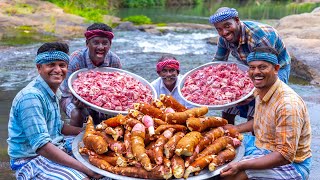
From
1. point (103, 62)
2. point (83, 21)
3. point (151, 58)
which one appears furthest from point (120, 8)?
point (103, 62)

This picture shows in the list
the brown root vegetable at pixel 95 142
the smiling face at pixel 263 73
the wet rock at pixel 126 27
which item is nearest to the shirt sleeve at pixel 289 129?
the smiling face at pixel 263 73

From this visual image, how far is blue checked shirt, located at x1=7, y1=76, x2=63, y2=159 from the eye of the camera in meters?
3.59

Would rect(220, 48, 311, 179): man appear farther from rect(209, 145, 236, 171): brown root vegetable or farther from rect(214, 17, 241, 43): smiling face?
rect(214, 17, 241, 43): smiling face

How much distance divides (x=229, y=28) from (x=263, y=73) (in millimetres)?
1289

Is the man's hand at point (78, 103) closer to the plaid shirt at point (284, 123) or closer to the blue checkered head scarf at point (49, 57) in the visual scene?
the blue checkered head scarf at point (49, 57)

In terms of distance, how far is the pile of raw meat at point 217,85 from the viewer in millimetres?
4773

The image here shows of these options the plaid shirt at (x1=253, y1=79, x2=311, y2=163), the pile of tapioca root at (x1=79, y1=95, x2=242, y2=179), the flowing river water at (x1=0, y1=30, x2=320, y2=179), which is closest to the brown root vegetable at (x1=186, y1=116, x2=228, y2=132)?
the pile of tapioca root at (x1=79, y1=95, x2=242, y2=179)

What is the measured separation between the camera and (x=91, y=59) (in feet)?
17.3

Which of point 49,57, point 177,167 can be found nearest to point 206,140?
A: point 177,167

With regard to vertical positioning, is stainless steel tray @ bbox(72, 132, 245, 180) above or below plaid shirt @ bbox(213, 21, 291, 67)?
below

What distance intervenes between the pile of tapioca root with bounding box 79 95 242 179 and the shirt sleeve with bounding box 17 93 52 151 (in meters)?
0.34

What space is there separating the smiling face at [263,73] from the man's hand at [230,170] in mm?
738

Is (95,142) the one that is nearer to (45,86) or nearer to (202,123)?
(45,86)

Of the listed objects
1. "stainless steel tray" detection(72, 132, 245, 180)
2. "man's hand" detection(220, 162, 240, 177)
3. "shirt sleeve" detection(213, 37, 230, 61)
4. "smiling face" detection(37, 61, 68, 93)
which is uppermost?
"smiling face" detection(37, 61, 68, 93)
